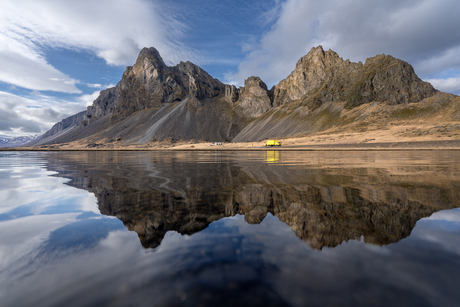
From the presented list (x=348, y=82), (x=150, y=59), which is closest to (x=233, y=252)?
(x=348, y=82)

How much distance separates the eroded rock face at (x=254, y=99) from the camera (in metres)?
146

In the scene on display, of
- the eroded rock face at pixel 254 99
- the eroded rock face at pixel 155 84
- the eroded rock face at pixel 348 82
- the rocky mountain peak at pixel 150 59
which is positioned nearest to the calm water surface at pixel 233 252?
the eroded rock face at pixel 348 82

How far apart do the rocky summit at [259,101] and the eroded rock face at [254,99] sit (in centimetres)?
68

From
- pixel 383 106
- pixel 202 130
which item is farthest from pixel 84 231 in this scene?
pixel 202 130

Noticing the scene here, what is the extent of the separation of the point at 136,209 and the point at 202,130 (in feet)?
435

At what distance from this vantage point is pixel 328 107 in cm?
10669

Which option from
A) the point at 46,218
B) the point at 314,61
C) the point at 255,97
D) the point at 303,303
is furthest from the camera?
the point at 255,97

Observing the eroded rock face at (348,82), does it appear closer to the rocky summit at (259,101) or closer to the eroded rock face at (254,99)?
the rocky summit at (259,101)

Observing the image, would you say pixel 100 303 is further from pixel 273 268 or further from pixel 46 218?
pixel 46 218

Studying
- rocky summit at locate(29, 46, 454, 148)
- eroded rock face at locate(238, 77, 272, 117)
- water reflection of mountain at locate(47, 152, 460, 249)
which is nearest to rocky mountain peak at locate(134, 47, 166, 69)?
rocky summit at locate(29, 46, 454, 148)

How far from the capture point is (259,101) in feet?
481

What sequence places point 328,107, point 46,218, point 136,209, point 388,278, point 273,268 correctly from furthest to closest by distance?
point 328,107, point 136,209, point 46,218, point 273,268, point 388,278

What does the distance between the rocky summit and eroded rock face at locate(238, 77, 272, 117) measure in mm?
683

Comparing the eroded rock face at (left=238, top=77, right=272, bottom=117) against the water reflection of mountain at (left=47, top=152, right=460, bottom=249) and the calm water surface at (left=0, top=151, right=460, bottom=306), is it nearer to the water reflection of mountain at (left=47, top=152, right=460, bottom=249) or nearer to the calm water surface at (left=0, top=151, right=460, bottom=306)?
the water reflection of mountain at (left=47, top=152, right=460, bottom=249)
